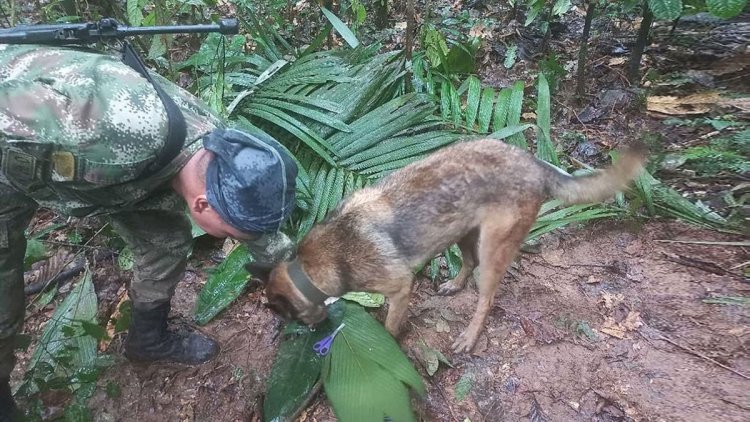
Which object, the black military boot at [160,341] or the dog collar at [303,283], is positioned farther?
the black military boot at [160,341]

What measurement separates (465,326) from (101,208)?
98.0 inches

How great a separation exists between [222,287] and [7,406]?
141 cm

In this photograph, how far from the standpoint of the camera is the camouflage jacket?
2.06 meters

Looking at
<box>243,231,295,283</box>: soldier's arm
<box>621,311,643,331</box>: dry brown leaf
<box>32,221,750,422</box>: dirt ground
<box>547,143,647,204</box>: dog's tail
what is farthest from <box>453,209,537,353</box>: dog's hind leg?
<box>243,231,295,283</box>: soldier's arm

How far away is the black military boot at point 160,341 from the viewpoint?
11.0 feet

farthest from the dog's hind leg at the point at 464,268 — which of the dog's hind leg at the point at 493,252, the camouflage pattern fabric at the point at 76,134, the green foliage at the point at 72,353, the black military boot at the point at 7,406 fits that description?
the black military boot at the point at 7,406

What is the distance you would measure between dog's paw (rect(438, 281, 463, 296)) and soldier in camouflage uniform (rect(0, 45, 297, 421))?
1.61 metres

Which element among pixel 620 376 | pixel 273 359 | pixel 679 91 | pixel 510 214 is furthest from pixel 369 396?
pixel 679 91

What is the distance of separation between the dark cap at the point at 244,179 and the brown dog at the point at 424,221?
0.83 metres

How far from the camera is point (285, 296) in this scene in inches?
122

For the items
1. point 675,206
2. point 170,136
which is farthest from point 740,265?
point 170,136

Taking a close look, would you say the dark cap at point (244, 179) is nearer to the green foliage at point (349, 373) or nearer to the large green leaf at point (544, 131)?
the green foliage at point (349, 373)

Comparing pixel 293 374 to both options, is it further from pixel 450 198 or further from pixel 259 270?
pixel 450 198

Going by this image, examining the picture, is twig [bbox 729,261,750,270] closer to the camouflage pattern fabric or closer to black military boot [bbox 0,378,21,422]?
the camouflage pattern fabric
